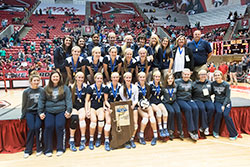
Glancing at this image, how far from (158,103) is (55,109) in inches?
69.3

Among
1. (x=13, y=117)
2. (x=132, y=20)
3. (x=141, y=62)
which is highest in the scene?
(x=132, y=20)

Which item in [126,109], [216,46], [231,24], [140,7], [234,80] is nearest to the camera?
[126,109]

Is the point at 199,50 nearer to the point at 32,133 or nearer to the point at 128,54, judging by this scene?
the point at 128,54

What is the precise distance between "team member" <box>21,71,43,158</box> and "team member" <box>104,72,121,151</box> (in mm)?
1017

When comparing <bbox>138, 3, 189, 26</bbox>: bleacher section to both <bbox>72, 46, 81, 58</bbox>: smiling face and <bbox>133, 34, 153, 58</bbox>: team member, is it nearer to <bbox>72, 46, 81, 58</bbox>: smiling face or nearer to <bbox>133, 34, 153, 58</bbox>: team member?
<bbox>133, 34, 153, 58</bbox>: team member

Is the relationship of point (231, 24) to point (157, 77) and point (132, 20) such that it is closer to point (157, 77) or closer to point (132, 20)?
point (132, 20)

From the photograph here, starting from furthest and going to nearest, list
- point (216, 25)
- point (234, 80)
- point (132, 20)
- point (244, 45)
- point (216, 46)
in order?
point (132, 20) → point (216, 25) → point (216, 46) → point (244, 45) → point (234, 80)

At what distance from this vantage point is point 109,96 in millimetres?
3107

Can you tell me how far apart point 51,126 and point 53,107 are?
0.29m

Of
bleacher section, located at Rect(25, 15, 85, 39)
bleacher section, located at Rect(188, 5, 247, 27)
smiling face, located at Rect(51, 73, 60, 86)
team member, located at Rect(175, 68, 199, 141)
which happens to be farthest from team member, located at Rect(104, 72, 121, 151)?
bleacher section, located at Rect(188, 5, 247, 27)

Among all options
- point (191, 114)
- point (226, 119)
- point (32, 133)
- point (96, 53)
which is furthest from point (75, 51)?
point (226, 119)

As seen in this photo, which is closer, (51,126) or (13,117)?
(51,126)

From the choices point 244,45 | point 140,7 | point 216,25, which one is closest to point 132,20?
point 140,7

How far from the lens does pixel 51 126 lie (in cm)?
271
